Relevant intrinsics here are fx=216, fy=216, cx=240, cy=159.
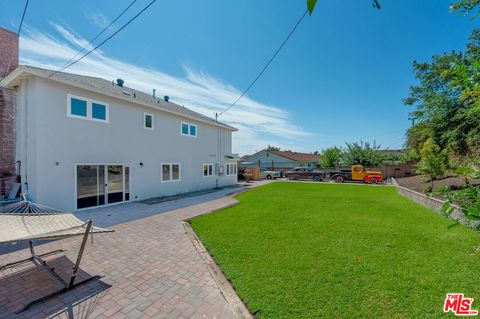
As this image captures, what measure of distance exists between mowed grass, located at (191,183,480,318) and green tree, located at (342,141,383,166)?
23.9m

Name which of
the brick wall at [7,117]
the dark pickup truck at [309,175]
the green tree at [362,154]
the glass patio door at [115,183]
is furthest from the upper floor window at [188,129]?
the green tree at [362,154]

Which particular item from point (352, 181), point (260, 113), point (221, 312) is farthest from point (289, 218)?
point (352, 181)

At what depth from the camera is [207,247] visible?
5152 mm

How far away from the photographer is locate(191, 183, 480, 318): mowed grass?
305cm

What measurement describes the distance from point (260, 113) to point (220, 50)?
8756 millimetres

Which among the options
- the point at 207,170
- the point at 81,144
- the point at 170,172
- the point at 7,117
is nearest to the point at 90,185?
the point at 81,144

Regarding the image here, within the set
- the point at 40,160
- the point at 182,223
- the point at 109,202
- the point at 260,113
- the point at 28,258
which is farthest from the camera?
the point at 260,113

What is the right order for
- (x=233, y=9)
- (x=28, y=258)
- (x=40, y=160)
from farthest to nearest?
(x=40, y=160) < (x=233, y=9) < (x=28, y=258)

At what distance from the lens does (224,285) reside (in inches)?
142

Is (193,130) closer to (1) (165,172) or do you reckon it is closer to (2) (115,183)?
(1) (165,172)

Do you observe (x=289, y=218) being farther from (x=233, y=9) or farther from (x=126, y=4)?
(x=126, y=4)

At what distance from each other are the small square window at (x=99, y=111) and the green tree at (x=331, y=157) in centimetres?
3009

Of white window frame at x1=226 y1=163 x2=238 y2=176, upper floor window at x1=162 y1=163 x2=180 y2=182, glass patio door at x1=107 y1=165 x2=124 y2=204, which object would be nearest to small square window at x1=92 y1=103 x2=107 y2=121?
glass patio door at x1=107 y1=165 x2=124 y2=204

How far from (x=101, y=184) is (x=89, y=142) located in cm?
188
